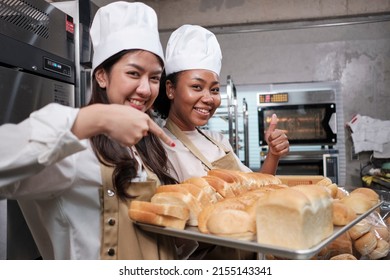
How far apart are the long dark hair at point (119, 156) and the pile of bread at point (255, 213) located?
65 millimetres

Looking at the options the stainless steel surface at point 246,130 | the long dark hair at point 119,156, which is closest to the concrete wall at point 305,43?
the stainless steel surface at point 246,130

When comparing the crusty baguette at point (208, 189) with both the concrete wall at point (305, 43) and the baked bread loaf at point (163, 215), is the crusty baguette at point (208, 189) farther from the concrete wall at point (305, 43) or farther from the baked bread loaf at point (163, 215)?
the concrete wall at point (305, 43)

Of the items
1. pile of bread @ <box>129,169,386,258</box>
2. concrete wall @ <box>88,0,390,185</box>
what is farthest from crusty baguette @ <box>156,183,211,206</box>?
concrete wall @ <box>88,0,390,185</box>

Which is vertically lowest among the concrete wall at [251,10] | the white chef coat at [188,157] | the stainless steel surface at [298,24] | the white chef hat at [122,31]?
the white chef coat at [188,157]

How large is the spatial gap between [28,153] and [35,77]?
2.82 ft

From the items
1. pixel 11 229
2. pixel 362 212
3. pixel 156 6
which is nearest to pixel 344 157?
pixel 156 6

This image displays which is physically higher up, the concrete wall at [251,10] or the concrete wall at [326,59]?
the concrete wall at [251,10]

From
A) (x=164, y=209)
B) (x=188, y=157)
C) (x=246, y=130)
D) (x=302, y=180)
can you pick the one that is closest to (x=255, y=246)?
(x=164, y=209)

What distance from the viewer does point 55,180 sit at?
67 cm

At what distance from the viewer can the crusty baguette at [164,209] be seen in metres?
0.70

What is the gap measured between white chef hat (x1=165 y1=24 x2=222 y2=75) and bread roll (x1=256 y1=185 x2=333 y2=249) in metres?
0.68

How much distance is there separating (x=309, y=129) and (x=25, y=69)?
2.26 meters

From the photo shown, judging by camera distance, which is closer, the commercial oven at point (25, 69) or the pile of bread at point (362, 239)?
the pile of bread at point (362, 239)

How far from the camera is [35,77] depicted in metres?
Answer: 1.31
